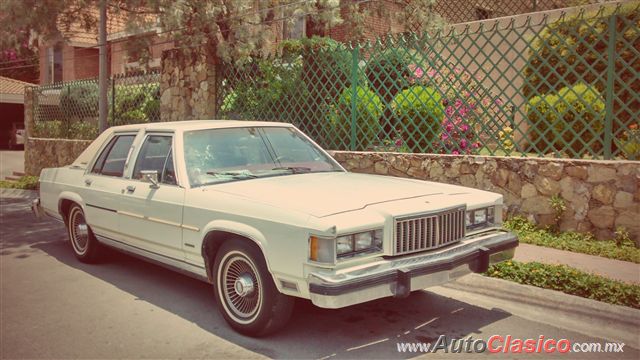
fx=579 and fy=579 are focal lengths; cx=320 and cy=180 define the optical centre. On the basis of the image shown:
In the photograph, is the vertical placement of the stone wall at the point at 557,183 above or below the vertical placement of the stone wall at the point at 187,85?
below

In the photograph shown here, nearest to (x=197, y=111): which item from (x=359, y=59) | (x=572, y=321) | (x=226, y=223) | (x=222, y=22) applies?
(x=222, y=22)

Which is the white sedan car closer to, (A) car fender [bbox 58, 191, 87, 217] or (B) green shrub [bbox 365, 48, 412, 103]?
(A) car fender [bbox 58, 191, 87, 217]

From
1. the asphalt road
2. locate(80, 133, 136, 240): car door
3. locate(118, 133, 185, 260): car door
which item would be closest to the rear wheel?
locate(80, 133, 136, 240): car door

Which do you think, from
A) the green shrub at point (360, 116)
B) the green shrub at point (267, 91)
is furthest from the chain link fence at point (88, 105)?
the green shrub at point (360, 116)

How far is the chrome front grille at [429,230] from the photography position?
158 inches

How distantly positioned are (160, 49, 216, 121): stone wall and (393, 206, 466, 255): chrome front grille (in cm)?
834

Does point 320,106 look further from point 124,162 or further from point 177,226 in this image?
point 177,226

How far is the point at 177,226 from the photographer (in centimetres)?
484

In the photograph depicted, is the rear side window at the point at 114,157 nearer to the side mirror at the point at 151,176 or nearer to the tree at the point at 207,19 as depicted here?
the side mirror at the point at 151,176

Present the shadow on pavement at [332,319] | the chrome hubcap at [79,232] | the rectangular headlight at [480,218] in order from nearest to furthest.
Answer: the shadow on pavement at [332,319] < the rectangular headlight at [480,218] < the chrome hubcap at [79,232]

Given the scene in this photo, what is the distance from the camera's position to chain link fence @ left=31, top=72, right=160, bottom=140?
13.9 m

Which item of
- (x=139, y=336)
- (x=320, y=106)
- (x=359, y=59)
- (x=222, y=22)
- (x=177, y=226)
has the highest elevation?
(x=222, y=22)

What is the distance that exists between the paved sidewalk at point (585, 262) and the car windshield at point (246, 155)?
239 centimetres

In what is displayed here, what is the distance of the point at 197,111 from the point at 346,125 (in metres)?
3.94
